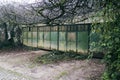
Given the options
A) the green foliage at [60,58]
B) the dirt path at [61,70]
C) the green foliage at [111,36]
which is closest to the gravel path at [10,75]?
the dirt path at [61,70]

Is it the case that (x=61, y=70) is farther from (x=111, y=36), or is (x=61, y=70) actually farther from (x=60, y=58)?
(x=111, y=36)

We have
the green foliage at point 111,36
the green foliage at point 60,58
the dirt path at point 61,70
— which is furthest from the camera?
the green foliage at point 60,58

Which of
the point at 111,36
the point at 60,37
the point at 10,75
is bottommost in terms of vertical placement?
the point at 10,75

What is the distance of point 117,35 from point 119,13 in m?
0.53

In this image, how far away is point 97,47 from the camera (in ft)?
16.1

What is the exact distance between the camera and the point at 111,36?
447 centimetres

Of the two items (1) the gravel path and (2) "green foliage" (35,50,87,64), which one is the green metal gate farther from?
(1) the gravel path

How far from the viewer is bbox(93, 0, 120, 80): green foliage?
4.40 metres

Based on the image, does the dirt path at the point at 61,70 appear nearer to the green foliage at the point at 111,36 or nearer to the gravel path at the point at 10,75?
the gravel path at the point at 10,75

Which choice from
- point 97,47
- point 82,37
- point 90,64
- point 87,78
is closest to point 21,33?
point 82,37

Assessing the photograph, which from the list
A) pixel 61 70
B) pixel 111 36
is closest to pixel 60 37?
pixel 61 70

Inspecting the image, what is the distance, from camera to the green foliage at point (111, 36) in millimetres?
4402

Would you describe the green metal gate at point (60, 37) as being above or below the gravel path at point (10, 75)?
above

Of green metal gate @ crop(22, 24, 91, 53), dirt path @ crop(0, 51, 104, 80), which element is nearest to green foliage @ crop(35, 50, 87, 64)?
green metal gate @ crop(22, 24, 91, 53)
